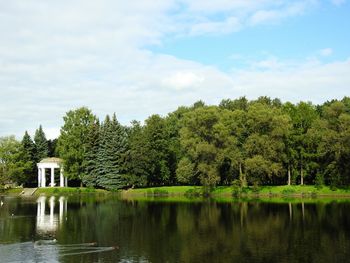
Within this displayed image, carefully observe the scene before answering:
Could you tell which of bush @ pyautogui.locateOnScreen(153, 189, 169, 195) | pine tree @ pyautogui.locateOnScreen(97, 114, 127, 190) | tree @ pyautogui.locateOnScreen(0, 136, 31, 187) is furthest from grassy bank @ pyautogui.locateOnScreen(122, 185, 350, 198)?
tree @ pyautogui.locateOnScreen(0, 136, 31, 187)

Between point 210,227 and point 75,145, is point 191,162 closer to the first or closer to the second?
point 75,145

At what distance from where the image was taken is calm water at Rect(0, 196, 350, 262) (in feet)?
104

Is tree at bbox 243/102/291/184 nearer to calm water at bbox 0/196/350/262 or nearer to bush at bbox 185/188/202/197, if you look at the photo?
bush at bbox 185/188/202/197

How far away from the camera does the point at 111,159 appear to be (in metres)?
97.6

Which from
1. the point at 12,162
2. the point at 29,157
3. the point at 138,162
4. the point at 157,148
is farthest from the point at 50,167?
the point at 157,148

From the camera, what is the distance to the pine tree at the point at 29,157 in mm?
110562

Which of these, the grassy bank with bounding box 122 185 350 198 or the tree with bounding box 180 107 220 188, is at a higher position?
the tree with bounding box 180 107 220 188

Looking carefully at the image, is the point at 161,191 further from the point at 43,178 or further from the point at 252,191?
the point at 43,178

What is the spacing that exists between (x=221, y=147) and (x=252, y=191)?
34.1ft

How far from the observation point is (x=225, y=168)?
94.5 meters

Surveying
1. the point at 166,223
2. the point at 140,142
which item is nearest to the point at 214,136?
the point at 140,142

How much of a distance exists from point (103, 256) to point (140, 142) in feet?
212

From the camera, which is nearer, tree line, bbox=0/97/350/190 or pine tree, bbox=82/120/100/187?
tree line, bbox=0/97/350/190

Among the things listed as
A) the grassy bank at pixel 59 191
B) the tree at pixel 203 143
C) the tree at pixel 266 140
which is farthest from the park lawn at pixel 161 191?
the tree at pixel 266 140
